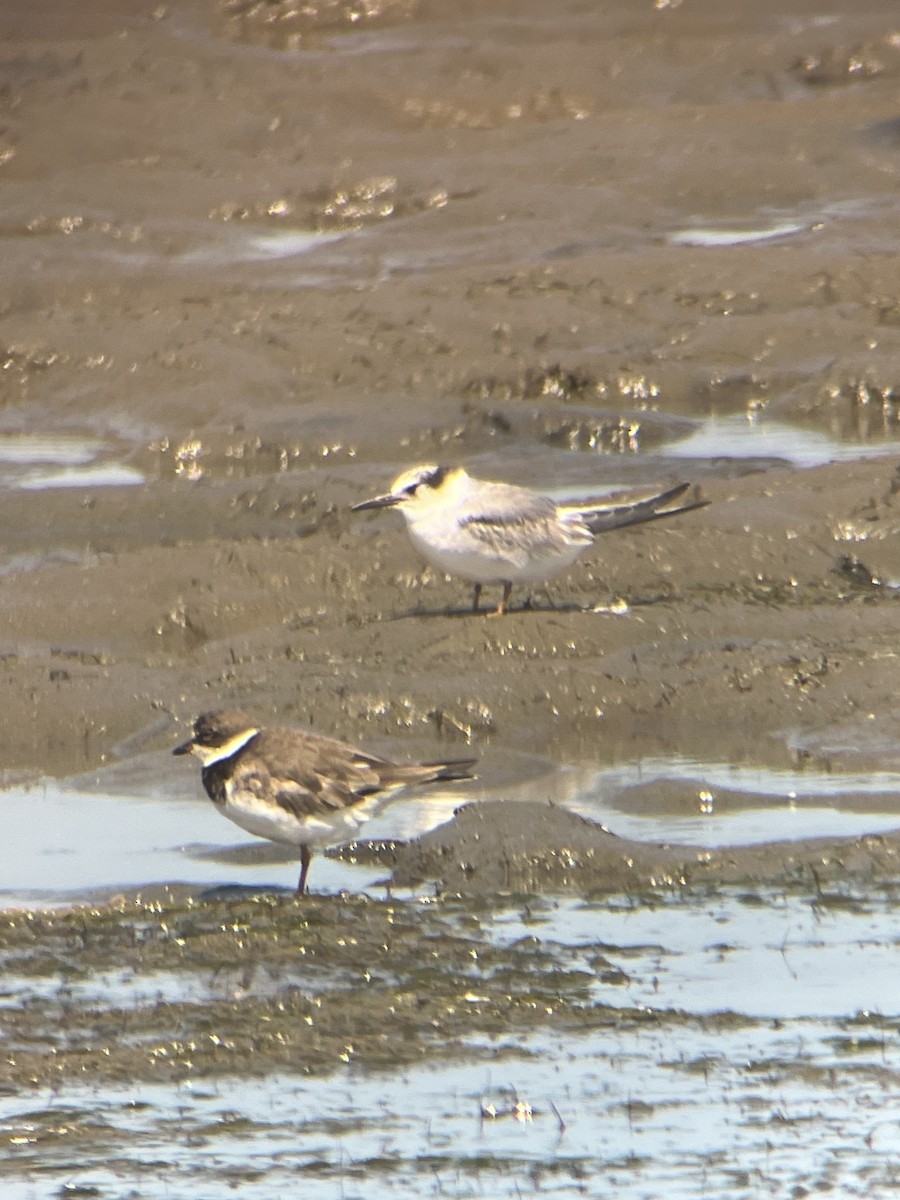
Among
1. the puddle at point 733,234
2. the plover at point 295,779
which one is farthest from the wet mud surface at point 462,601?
the plover at point 295,779

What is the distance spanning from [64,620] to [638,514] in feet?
8.09

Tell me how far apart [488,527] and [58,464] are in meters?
4.51

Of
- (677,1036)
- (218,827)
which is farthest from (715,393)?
(677,1036)

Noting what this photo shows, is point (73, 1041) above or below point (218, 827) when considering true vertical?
above

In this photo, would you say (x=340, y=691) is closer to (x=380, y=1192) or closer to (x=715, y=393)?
(x=380, y=1192)

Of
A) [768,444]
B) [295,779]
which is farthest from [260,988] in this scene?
[768,444]

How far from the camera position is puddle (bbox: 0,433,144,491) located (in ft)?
39.1

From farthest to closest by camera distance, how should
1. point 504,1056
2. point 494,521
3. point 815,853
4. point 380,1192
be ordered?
point 494,521 → point 815,853 → point 504,1056 → point 380,1192

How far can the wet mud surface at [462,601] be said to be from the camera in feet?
16.1

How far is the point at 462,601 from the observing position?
9391mm

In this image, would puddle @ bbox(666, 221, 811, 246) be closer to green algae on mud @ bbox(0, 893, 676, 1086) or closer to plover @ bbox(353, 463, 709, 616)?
plover @ bbox(353, 463, 709, 616)

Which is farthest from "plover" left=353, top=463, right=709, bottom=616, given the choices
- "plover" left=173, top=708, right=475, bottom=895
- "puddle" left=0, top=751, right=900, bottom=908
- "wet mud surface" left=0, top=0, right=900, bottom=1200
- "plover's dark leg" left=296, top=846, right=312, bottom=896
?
"plover's dark leg" left=296, top=846, right=312, bottom=896

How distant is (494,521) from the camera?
8695mm

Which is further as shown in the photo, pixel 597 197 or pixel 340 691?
pixel 597 197
